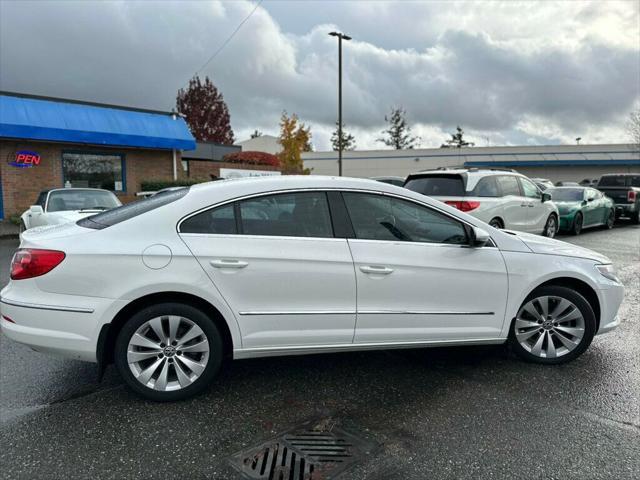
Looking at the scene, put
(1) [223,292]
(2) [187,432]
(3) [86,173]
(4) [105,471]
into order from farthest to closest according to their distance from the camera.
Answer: (3) [86,173] → (1) [223,292] → (2) [187,432] → (4) [105,471]

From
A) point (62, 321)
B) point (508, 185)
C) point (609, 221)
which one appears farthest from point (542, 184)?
point (62, 321)

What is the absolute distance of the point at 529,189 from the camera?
10602mm

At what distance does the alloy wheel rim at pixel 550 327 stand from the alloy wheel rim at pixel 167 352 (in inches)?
104

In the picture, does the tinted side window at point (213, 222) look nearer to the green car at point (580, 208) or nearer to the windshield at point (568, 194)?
the green car at point (580, 208)

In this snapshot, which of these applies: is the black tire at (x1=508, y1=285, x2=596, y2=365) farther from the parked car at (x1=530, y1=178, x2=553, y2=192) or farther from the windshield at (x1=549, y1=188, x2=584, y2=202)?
the parked car at (x1=530, y1=178, x2=553, y2=192)

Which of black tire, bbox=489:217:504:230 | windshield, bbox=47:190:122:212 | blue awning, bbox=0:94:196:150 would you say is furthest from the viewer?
blue awning, bbox=0:94:196:150

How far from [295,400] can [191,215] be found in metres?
1.54

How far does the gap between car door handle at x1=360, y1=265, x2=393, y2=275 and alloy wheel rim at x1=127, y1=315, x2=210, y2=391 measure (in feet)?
4.10

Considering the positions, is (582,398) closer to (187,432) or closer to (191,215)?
(187,432)

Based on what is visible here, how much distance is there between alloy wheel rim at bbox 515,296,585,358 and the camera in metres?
3.91

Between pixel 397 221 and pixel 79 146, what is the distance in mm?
16024

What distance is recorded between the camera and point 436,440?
2.83 meters

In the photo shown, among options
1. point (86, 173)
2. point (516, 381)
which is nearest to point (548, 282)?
point (516, 381)

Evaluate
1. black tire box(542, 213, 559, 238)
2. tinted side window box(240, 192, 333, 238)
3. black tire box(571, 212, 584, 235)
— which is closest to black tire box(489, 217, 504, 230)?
black tire box(542, 213, 559, 238)
